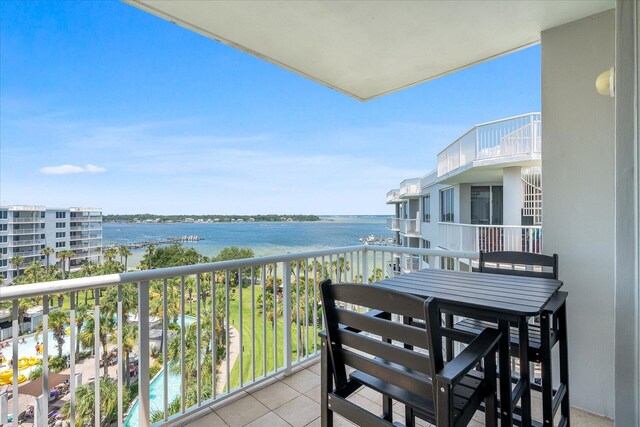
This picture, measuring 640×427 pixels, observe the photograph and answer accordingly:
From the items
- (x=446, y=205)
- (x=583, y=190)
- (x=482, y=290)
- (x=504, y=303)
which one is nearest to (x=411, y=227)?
(x=446, y=205)

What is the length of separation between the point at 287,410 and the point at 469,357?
159 cm

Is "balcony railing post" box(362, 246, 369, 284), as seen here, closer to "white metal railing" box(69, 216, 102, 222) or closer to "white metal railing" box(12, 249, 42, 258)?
"white metal railing" box(12, 249, 42, 258)

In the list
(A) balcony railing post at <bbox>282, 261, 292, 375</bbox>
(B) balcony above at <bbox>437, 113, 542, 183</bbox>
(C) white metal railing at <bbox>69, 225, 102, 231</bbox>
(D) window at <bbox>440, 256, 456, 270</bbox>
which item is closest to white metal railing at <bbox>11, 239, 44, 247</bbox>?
(C) white metal railing at <bbox>69, 225, 102, 231</bbox>

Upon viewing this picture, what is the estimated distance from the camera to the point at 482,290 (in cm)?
163

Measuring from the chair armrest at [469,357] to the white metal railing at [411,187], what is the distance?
48.3ft

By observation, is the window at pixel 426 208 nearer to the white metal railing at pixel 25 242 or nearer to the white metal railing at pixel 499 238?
the white metal railing at pixel 499 238

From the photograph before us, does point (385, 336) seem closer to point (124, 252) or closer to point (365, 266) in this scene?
point (365, 266)

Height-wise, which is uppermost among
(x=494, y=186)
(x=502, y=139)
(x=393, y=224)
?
(x=502, y=139)

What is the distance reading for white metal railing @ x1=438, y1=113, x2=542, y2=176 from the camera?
7.23 m

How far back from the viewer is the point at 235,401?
2.34m

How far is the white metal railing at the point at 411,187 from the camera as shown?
15550 mm

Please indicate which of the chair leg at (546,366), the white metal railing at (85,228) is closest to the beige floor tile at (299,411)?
the chair leg at (546,366)

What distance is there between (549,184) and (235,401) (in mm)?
2799

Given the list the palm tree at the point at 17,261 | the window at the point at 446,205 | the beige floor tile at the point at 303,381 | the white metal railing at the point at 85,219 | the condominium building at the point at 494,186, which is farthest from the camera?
the window at the point at 446,205
